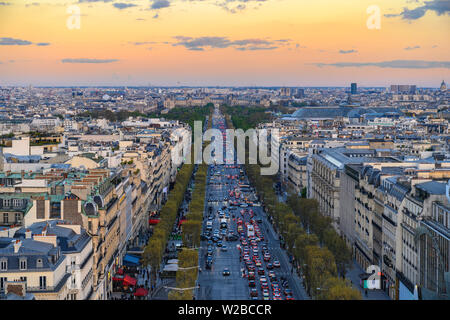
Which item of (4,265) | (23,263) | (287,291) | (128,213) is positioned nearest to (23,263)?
(23,263)

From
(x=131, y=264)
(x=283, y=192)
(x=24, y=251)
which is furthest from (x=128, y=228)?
(x=283, y=192)

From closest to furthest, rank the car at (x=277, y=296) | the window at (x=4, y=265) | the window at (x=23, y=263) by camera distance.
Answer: the window at (x=4, y=265)
the window at (x=23, y=263)
the car at (x=277, y=296)

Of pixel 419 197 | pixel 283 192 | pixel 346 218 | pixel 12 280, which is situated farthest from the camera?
pixel 283 192

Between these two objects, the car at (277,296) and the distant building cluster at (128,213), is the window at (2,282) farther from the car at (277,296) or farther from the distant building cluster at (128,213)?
the car at (277,296)

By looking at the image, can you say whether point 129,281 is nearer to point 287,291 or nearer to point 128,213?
point 128,213

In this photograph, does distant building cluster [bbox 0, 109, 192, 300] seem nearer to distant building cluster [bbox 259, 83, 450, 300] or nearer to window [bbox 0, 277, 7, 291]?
window [bbox 0, 277, 7, 291]

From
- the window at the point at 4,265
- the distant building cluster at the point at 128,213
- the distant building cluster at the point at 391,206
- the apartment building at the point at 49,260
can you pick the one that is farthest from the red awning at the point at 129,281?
the distant building cluster at the point at 391,206
